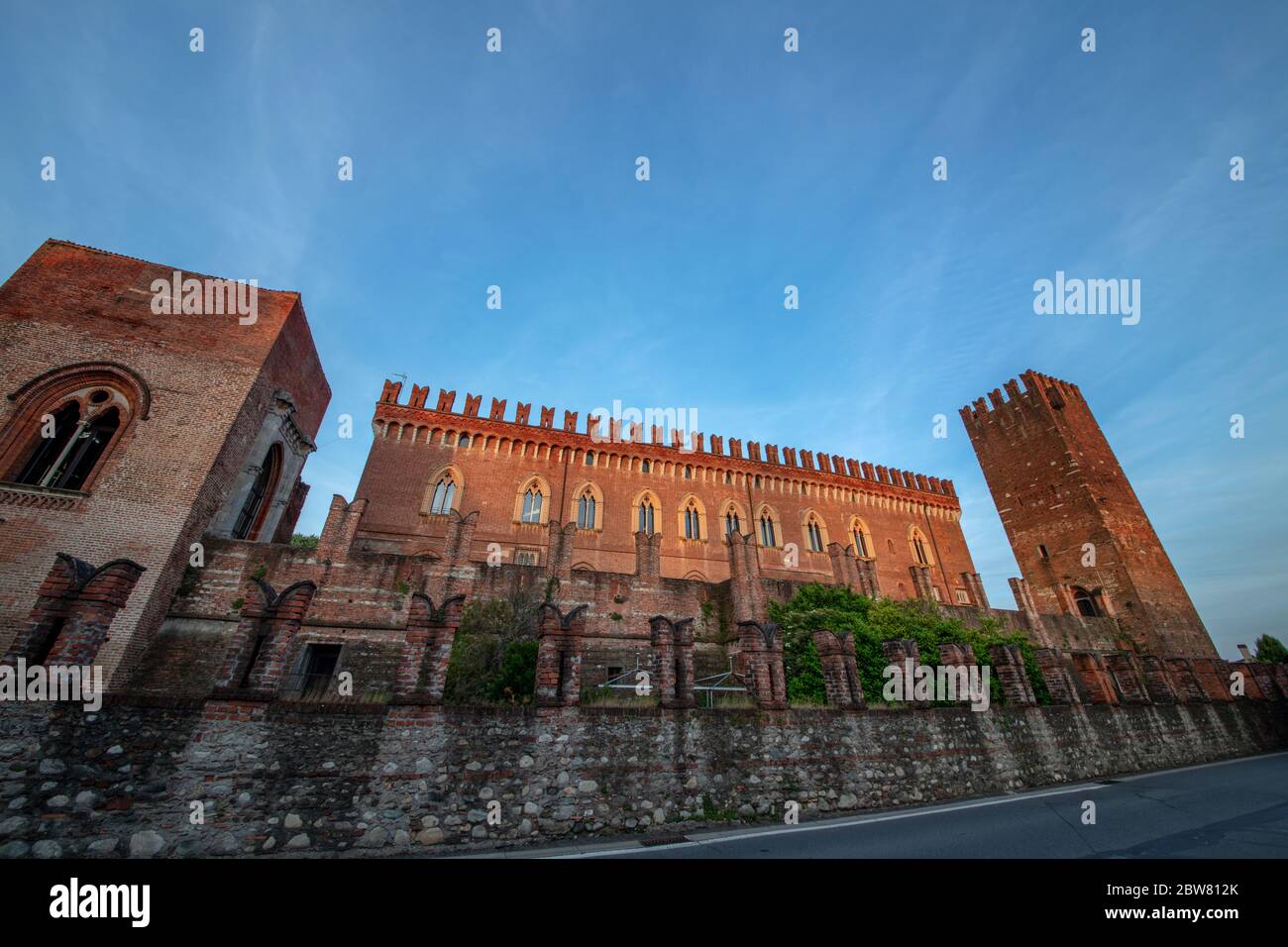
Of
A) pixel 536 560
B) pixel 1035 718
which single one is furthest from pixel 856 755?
pixel 536 560

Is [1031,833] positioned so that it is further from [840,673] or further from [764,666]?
[764,666]

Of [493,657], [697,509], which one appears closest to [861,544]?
[697,509]

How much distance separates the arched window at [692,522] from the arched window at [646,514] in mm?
1841

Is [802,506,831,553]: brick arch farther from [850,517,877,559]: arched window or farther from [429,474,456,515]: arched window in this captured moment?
[429,474,456,515]: arched window

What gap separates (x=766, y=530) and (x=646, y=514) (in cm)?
695

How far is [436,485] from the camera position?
22.5m

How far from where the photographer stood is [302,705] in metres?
6.57

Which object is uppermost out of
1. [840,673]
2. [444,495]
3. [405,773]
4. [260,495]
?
[444,495]

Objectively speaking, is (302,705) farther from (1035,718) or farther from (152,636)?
(1035,718)

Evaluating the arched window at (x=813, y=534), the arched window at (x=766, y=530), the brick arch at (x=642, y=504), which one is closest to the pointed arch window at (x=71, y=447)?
the brick arch at (x=642, y=504)

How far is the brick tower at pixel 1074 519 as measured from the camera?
2731 centimetres

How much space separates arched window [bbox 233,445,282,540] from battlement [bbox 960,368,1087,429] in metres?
42.3

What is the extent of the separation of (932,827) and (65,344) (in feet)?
67.6

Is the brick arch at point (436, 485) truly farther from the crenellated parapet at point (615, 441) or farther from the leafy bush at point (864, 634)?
the leafy bush at point (864, 634)
